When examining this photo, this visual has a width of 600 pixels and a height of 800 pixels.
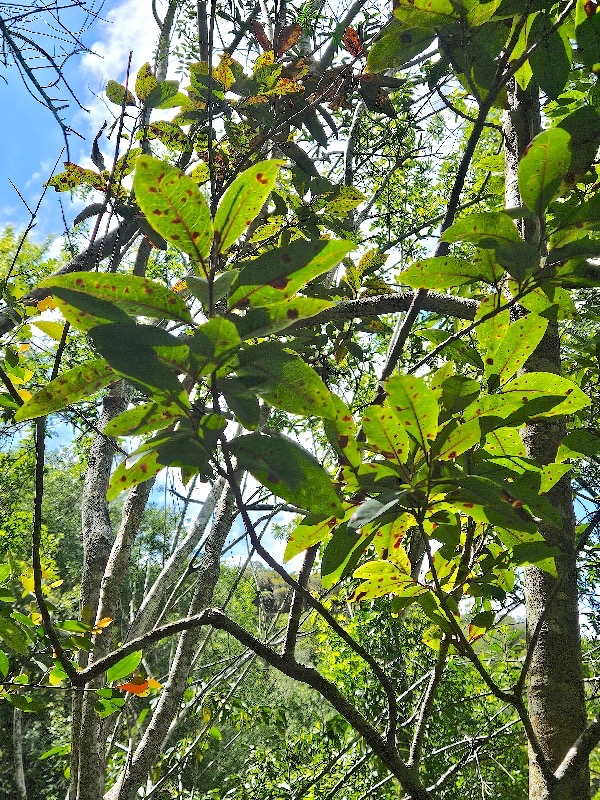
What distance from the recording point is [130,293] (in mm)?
414

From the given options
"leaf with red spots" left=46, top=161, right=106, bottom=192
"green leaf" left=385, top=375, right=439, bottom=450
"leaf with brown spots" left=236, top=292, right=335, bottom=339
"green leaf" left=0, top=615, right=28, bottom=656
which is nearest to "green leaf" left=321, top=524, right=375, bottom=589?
"green leaf" left=385, top=375, right=439, bottom=450

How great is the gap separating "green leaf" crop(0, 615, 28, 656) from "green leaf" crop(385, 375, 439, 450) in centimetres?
78

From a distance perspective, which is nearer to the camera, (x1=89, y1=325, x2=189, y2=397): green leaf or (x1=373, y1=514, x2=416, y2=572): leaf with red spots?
(x1=89, y1=325, x2=189, y2=397): green leaf

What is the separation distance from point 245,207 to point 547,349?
27.7 inches

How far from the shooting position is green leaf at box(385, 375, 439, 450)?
478 millimetres

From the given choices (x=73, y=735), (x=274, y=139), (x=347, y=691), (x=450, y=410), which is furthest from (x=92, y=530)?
(x=347, y=691)

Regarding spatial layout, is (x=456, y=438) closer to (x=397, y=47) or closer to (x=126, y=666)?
(x=397, y=47)

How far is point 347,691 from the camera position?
201 inches

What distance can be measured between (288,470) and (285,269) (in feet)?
0.46

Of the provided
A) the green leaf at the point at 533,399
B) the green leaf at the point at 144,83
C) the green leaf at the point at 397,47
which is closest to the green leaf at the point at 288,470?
the green leaf at the point at 533,399

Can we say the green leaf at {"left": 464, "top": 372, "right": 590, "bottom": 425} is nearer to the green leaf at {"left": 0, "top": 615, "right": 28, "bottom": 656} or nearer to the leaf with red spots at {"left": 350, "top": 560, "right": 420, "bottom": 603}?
the leaf with red spots at {"left": 350, "top": 560, "right": 420, "bottom": 603}

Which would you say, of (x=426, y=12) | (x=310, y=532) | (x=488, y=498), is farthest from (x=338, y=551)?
(x=426, y=12)

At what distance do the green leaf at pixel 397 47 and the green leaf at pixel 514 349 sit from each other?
34 cm

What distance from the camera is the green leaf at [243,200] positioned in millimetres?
423
